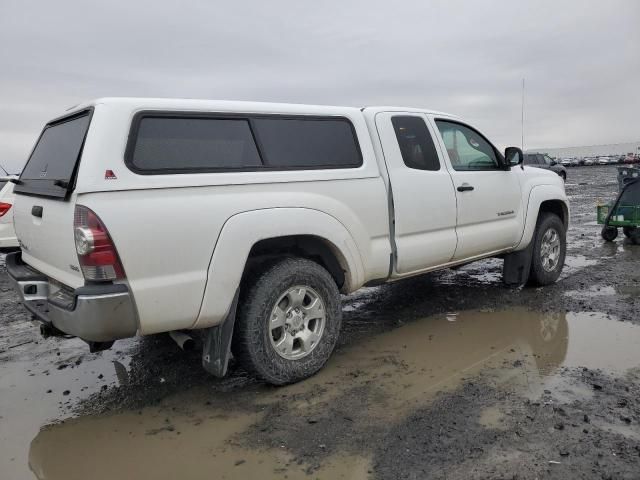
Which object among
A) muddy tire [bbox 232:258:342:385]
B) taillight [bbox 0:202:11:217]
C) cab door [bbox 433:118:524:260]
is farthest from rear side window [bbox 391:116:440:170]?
taillight [bbox 0:202:11:217]

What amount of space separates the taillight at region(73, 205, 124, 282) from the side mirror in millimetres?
4228

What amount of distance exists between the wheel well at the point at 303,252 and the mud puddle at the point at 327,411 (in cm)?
79

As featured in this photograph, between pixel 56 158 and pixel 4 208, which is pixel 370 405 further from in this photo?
pixel 4 208

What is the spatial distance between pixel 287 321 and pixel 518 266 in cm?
341

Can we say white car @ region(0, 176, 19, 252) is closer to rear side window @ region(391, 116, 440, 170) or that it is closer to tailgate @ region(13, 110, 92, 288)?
tailgate @ region(13, 110, 92, 288)

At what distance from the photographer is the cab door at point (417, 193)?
14.4 feet

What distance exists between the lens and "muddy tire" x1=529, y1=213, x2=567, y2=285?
5.94m

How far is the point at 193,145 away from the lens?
3.34 m

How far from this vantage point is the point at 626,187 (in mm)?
9000

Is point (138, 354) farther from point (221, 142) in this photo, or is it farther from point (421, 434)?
point (421, 434)

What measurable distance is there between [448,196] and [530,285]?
7.13 ft

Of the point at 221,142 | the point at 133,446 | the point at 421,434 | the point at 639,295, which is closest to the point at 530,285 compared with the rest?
the point at 639,295

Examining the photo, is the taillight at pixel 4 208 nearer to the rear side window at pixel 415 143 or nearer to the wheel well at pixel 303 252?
the wheel well at pixel 303 252

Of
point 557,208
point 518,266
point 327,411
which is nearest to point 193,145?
point 327,411
